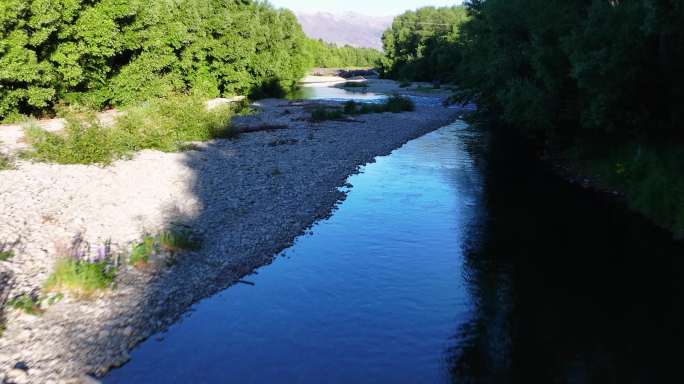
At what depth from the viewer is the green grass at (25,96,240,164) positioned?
22.3 meters

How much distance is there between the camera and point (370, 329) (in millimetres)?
11438

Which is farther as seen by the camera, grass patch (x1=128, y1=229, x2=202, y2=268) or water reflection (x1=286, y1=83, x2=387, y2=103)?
water reflection (x1=286, y1=83, x2=387, y2=103)

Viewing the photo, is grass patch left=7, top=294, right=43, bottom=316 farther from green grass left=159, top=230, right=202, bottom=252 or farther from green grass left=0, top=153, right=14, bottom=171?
green grass left=0, top=153, right=14, bottom=171

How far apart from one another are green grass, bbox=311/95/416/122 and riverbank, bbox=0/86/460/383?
13704mm

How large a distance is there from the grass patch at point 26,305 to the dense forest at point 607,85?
1690 centimetres

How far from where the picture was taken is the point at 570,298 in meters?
13.1

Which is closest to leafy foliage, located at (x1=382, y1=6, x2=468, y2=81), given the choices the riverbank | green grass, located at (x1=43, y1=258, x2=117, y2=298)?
the riverbank

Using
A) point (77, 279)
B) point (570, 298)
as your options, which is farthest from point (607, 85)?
point (77, 279)

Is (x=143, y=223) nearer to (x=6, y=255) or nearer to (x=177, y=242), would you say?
(x=177, y=242)

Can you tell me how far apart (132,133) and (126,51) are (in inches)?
682

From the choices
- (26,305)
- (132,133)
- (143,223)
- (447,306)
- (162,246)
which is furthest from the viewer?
(132,133)

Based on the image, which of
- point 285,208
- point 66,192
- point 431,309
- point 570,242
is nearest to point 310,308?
point 431,309

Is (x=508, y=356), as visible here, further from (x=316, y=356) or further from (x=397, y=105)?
(x=397, y=105)

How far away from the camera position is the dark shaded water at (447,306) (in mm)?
10031
